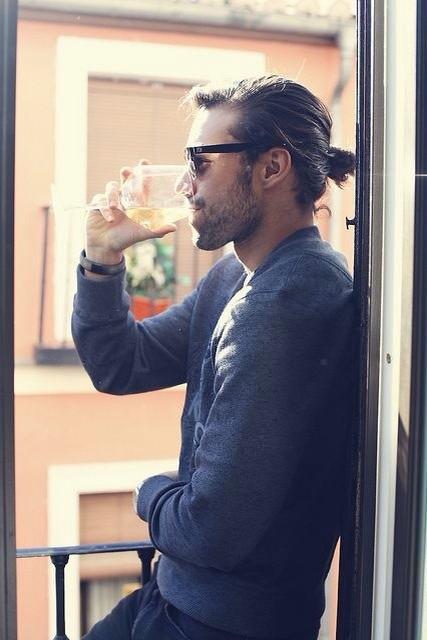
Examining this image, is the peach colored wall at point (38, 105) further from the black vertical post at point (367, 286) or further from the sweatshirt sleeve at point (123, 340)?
the black vertical post at point (367, 286)

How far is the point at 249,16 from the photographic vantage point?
5.97m

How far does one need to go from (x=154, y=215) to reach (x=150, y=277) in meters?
4.40

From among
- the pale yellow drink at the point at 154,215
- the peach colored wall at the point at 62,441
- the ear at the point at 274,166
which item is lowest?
the peach colored wall at the point at 62,441

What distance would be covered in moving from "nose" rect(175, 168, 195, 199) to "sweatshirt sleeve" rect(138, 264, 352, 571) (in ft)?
1.16

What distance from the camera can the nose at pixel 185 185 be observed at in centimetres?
165

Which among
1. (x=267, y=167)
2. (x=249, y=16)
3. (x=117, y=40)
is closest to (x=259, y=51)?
(x=249, y=16)

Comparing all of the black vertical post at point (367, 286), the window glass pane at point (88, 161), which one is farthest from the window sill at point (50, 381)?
the black vertical post at point (367, 286)

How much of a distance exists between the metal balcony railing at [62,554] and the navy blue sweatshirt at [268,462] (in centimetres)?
31

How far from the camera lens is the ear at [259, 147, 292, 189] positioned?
5.28ft

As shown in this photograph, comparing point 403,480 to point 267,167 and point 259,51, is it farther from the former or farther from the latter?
point 259,51

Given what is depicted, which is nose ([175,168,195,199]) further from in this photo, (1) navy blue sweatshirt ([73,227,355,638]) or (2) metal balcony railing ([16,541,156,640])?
(2) metal balcony railing ([16,541,156,640])

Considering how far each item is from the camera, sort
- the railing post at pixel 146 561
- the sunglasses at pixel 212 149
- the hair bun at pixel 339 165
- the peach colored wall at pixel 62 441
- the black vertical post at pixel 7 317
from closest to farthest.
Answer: the black vertical post at pixel 7 317
the sunglasses at pixel 212 149
the hair bun at pixel 339 165
the railing post at pixel 146 561
the peach colored wall at pixel 62 441

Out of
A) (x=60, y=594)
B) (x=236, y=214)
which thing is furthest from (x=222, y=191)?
(x=60, y=594)

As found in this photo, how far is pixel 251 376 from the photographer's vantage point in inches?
51.3
